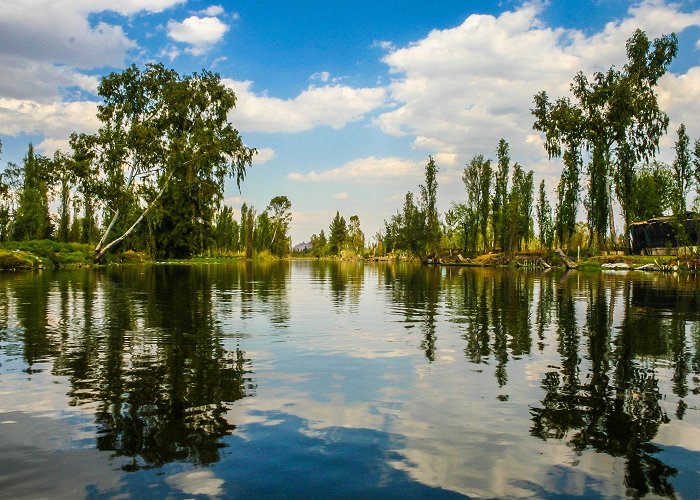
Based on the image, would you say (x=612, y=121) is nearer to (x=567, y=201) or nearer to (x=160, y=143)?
(x=567, y=201)

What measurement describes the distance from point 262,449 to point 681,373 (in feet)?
26.3

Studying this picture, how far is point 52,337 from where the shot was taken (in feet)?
41.1

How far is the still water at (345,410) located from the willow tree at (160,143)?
43.2 m

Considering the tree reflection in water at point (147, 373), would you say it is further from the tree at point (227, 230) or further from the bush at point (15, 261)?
the tree at point (227, 230)

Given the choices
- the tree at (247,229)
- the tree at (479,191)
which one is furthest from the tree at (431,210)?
the tree at (247,229)

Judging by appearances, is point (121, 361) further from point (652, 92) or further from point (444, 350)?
point (652, 92)

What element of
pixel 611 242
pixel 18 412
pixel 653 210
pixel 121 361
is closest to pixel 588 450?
pixel 18 412

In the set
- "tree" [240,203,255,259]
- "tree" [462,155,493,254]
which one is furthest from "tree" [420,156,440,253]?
"tree" [240,203,255,259]

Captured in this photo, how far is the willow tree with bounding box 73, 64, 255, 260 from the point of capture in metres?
54.6

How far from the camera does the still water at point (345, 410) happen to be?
16.4 ft

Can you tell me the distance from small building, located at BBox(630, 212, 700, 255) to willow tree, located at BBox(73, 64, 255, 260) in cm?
5391

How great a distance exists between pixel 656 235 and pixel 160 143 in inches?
2552

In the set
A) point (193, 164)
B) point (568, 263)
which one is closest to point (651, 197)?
point (568, 263)

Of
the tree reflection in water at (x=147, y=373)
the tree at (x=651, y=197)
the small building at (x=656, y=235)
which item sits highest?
the tree at (x=651, y=197)
